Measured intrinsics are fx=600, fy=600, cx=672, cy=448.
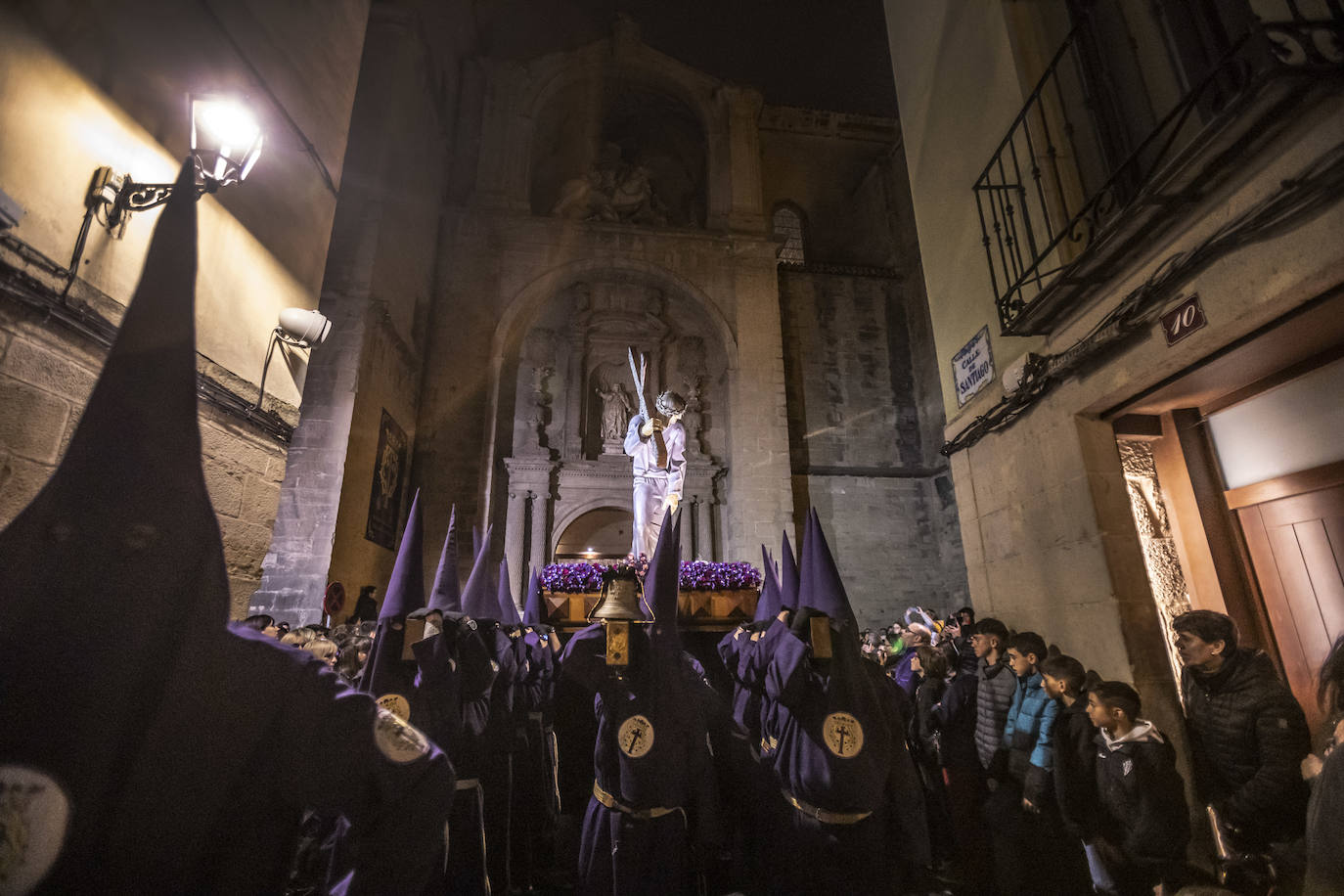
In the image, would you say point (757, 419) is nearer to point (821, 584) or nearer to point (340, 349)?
point (340, 349)

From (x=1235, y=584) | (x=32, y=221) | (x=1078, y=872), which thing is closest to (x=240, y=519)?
(x=32, y=221)

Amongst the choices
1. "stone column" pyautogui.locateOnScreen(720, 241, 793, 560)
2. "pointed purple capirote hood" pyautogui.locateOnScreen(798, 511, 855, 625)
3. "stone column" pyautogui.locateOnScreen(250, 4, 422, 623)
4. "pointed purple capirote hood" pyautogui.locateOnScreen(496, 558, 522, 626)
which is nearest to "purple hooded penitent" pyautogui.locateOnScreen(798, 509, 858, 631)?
"pointed purple capirote hood" pyautogui.locateOnScreen(798, 511, 855, 625)

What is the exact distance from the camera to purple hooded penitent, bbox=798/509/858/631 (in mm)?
3334

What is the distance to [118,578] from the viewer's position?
105 centimetres

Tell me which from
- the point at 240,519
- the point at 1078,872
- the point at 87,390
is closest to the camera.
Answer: the point at 87,390

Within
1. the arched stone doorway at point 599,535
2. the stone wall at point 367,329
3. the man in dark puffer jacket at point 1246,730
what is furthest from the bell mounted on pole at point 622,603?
the arched stone doorway at point 599,535

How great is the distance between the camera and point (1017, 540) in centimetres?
529

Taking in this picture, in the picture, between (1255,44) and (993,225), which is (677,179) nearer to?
(993,225)

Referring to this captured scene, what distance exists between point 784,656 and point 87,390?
12.8ft

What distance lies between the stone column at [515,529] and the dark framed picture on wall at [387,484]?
79.4 inches

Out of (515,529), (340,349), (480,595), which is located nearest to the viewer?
(480,595)

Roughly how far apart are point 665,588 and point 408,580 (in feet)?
4.25

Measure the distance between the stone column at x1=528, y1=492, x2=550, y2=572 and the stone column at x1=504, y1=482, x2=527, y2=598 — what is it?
0.22 meters

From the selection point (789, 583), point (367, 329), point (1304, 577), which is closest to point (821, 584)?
point (789, 583)
